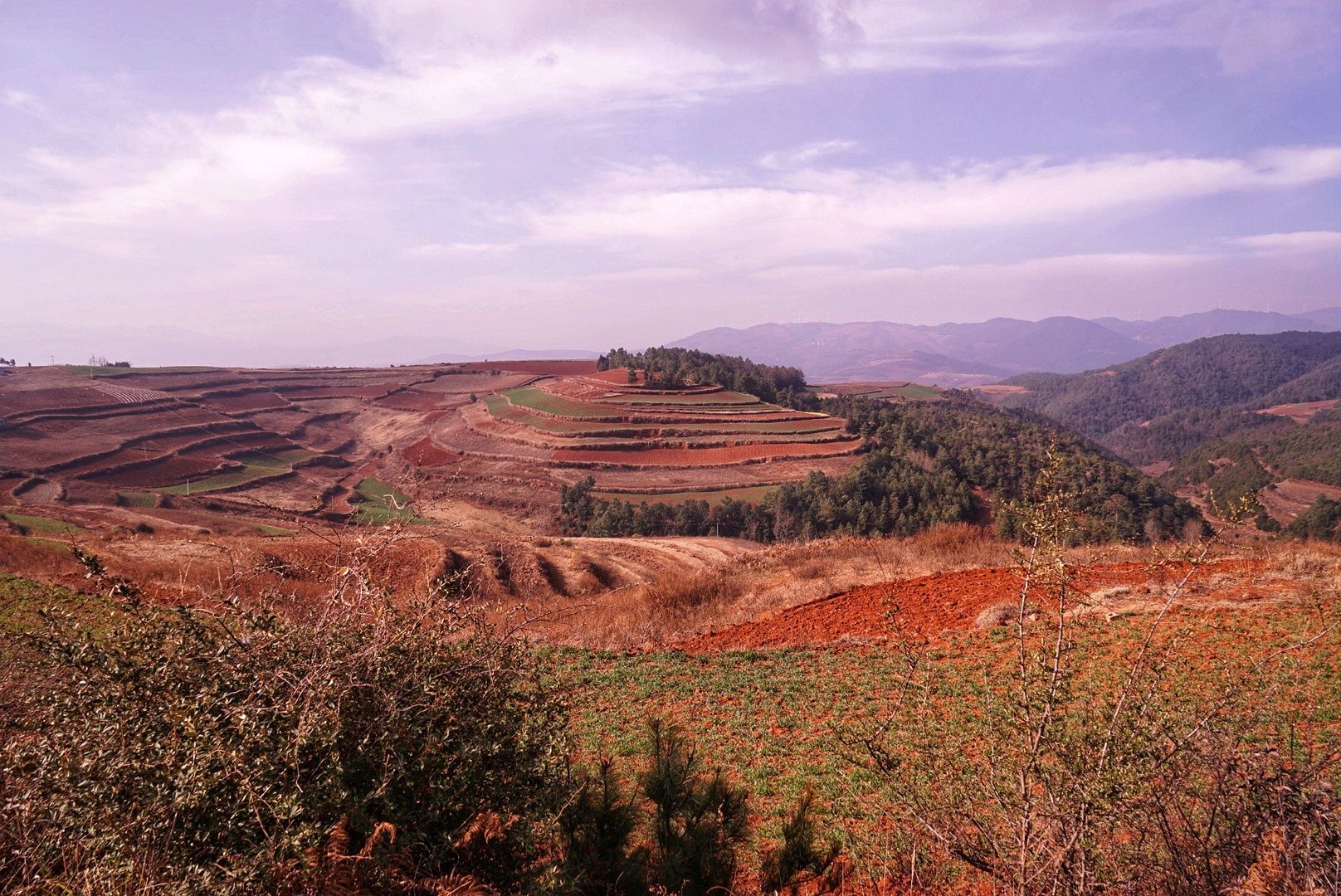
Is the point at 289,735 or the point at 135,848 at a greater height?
the point at 289,735

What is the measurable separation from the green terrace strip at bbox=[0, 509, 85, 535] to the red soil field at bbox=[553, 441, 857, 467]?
3433 centimetres

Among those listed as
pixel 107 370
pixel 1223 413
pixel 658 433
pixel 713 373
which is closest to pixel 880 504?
pixel 658 433

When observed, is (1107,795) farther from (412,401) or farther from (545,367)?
(545,367)

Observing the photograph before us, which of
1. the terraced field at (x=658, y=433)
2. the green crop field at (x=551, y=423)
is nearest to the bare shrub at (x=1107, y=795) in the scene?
the terraced field at (x=658, y=433)

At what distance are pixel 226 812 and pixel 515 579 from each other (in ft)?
72.8

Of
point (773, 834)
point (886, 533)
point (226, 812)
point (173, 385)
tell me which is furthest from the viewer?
point (173, 385)

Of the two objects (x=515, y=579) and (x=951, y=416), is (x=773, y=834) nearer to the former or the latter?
(x=515, y=579)

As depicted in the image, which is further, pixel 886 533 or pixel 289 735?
pixel 886 533

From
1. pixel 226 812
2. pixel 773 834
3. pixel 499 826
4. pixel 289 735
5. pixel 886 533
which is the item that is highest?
pixel 289 735

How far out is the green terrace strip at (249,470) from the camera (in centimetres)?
4872

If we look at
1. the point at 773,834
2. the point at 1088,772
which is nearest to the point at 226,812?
the point at 1088,772

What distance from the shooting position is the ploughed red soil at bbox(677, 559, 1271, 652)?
12789 mm

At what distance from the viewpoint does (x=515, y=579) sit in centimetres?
2416

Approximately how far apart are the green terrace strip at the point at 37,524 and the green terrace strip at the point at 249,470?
48.1 ft
